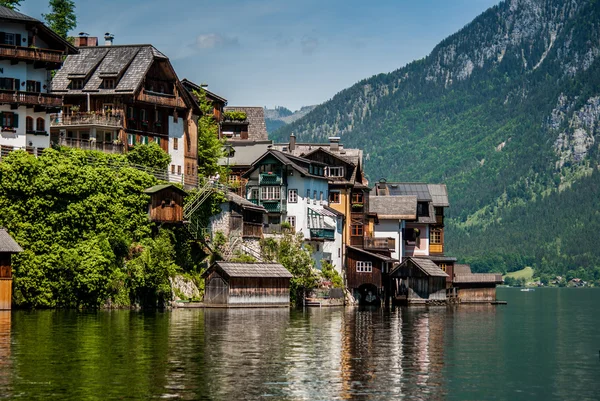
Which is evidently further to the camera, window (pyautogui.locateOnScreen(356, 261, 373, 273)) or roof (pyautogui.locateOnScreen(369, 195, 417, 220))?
roof (pyautogui.locateOnScreen(369, 195, 417, 220))

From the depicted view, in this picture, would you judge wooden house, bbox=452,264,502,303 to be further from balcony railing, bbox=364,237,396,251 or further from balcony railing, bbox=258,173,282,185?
balcony railing, bbox=258,173,282,185

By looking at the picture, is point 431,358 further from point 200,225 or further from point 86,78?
point 86,78

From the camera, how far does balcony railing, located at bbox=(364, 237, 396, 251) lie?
427ft

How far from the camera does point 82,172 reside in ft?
297

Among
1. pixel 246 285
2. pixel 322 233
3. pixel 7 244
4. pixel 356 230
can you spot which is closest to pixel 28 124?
pixel 7 244

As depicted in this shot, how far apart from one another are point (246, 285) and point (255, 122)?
63.8 metres

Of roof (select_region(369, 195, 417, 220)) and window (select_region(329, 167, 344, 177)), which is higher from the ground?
window (select_region(329, 167, 344, 177))

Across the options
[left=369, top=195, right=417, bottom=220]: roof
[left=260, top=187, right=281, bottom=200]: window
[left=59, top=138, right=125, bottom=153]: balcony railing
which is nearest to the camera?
[left=59, top=138, right=125, bottom=153]: balcony railing

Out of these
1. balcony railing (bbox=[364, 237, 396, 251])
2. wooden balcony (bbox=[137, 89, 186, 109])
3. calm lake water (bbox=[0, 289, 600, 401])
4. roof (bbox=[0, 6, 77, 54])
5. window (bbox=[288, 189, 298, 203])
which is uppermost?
roof (bbox=[0, 6, 77, 54])

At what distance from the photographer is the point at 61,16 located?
13825 cm

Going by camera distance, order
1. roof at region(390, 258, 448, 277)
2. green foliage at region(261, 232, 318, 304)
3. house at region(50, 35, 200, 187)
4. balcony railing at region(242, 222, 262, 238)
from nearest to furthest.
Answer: house at region(50, 35, 200, 187) → green foliage at region(261, 232, 318, 304) → balcony railing at region(242, 222, 262, 238) → roof at region(390, 258, 448, 277)

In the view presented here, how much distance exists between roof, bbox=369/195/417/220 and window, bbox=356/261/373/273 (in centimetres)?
1277

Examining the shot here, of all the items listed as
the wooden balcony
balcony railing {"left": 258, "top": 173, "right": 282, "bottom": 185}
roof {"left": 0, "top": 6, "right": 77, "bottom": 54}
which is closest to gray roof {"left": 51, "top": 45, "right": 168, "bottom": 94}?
the wooden balcony

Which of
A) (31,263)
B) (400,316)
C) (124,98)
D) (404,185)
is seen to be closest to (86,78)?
A: (124,98)
